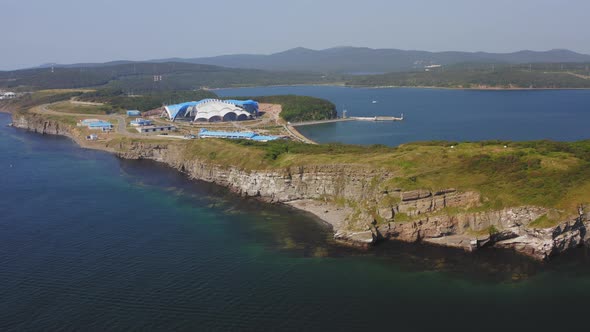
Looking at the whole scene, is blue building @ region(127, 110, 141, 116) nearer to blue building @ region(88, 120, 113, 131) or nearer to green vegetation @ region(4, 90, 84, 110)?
blue building @ region(88, 120, 113, 131)

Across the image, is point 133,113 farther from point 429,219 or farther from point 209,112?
point 429,219

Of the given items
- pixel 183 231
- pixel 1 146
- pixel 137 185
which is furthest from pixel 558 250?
pixel 1 146

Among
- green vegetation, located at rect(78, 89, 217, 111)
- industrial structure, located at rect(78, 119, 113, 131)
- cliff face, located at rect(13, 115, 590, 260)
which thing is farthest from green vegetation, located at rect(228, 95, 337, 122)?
cliff face, located at rect(13, 115, 590, 260)

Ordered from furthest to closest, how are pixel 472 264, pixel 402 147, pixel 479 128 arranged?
1. pixel 479 128
2. pixel 402 147
3. pixel 472 264

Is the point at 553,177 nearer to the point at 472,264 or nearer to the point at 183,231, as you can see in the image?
the point at 472,264

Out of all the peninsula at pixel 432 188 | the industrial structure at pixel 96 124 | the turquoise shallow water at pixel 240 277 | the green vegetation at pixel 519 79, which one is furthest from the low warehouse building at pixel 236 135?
the green vegetation at pixel 519 79

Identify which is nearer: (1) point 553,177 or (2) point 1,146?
(1) point 553,177
